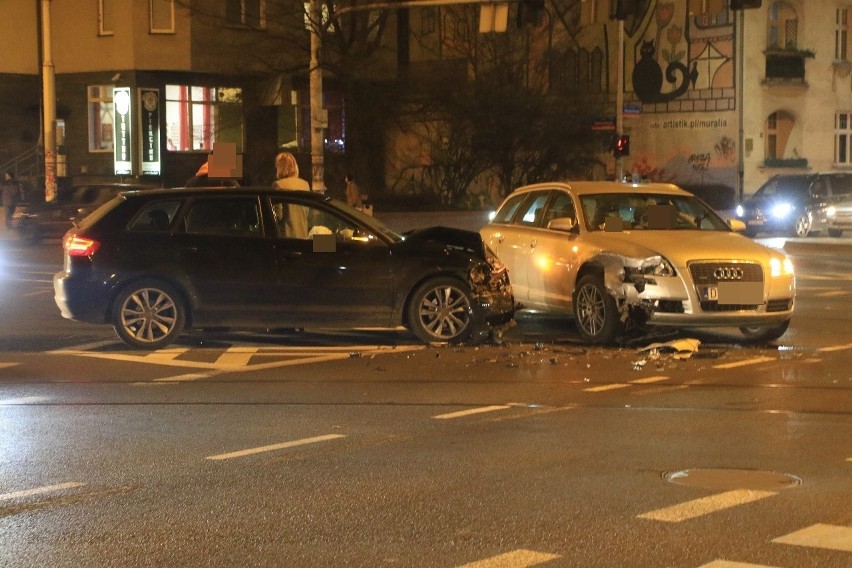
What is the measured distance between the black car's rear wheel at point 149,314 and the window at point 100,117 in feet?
101

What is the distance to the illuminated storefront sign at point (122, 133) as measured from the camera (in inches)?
1650

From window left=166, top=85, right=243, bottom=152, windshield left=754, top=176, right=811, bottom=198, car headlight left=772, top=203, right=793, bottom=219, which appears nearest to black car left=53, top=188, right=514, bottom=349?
car headlight left=772, top=203, right=793, bottom=219

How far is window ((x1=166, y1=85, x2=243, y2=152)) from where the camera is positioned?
42469 mm

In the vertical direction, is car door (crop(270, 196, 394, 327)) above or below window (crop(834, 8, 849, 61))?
below

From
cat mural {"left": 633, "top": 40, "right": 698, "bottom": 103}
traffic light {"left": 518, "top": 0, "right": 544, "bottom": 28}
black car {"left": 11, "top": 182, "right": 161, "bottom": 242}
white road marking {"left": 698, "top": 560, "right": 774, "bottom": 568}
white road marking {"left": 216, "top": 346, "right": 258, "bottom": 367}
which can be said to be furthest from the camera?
cat mural {"left": 633, "top": 40, "right": 698, "bottom": 103}

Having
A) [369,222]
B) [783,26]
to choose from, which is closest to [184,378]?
[369,222]

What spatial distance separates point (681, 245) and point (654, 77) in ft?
113

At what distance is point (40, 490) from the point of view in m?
7.18

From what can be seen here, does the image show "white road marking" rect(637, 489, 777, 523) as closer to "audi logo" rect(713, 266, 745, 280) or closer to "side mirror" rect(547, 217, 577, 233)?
"audi logo" rect(713, 266, 745, 280)

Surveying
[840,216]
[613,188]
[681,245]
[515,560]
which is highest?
[613,188]

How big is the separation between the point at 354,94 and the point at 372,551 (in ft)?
123

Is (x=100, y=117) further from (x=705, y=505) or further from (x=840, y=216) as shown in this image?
(x=705, y=505)

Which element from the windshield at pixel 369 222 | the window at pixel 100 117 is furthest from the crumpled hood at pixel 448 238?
the window at pixel 100 117

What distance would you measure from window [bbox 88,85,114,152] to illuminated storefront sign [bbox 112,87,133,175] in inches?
11.0
